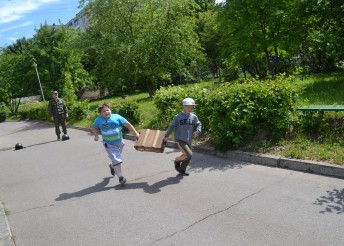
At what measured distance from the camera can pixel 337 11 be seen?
41.3ft

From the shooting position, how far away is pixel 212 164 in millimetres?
7004

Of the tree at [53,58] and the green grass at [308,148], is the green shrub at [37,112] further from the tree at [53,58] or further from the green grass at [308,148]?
the green grass at [308,148]

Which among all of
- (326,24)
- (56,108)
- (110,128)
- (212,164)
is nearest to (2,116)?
(56,108)

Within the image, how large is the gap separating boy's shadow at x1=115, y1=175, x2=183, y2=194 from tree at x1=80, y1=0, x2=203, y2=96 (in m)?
15.9

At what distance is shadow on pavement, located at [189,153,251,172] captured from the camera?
6685 millimetres

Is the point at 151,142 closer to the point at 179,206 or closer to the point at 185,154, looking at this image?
the point at 185,154

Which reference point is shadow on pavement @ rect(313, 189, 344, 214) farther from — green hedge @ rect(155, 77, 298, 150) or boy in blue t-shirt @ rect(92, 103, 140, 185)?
boy in blue t-shirt @ rect(92, 103, 140, 185)

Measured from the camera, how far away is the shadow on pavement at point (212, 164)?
668 centimetres

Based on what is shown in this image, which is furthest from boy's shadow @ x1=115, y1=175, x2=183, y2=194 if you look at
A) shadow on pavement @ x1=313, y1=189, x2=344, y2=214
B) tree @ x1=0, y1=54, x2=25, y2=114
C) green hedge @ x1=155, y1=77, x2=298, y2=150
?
tree @ x1=0, y1=54, x2=25, y2=114

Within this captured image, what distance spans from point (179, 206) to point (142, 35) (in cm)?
1792

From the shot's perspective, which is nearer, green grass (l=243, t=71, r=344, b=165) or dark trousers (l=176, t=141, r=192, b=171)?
green grass (l=243, t=71, r=344, b=165)

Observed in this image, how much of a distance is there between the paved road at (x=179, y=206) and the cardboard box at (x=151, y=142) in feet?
1.94

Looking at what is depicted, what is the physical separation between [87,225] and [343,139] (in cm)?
486

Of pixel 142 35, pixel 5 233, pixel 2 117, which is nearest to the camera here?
pixel 5 233
